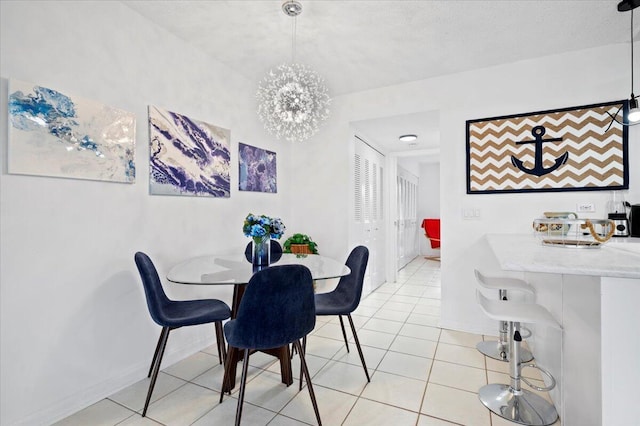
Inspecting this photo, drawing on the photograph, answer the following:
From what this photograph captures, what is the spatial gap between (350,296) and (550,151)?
7.48ft

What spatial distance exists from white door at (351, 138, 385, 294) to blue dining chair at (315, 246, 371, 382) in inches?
51.6

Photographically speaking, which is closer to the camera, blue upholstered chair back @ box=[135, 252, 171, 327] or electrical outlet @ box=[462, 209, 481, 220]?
blue upholstered chair back @ box=[135, 252, 171, 327]

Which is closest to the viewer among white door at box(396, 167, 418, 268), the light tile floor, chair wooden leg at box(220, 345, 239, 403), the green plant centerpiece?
the light tile floor

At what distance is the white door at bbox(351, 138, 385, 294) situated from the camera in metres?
3.94

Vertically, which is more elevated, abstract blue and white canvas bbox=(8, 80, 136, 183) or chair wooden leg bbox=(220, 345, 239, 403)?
abstract blue and white canvas bbox=(8, 80, 136, 183)

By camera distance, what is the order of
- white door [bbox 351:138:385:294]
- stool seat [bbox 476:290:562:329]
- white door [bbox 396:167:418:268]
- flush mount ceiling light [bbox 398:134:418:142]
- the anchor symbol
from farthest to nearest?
white door [bbox 396:167:418:268] → flush mount ceiling light [bbox 398:134:418:142] → white door [bbox 351:138:385:294] → the anchor symbol → stool seat [bbox 476:290:562:329]

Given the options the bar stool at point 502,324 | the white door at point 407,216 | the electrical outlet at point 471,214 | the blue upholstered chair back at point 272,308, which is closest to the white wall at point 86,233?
the blue upholstered chair back at point 272,308

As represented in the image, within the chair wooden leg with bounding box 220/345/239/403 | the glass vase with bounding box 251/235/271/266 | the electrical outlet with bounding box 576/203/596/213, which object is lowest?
the chair wooden leg with bounding box 220/345/239/403

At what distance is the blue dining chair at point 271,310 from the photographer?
150 centimetres

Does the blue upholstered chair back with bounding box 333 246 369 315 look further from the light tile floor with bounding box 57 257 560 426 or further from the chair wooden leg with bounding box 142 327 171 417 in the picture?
the chair wooden leg with bounding box 142 327 171 417

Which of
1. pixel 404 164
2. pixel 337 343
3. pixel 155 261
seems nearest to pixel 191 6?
pixel 155 261

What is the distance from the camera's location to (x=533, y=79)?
285 cm

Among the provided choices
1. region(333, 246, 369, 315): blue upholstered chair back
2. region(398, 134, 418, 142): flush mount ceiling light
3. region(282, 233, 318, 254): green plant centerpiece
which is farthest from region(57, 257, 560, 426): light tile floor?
region(398, 134, 418, 142): flush mount ceiling light

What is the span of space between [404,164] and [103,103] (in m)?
5.79
